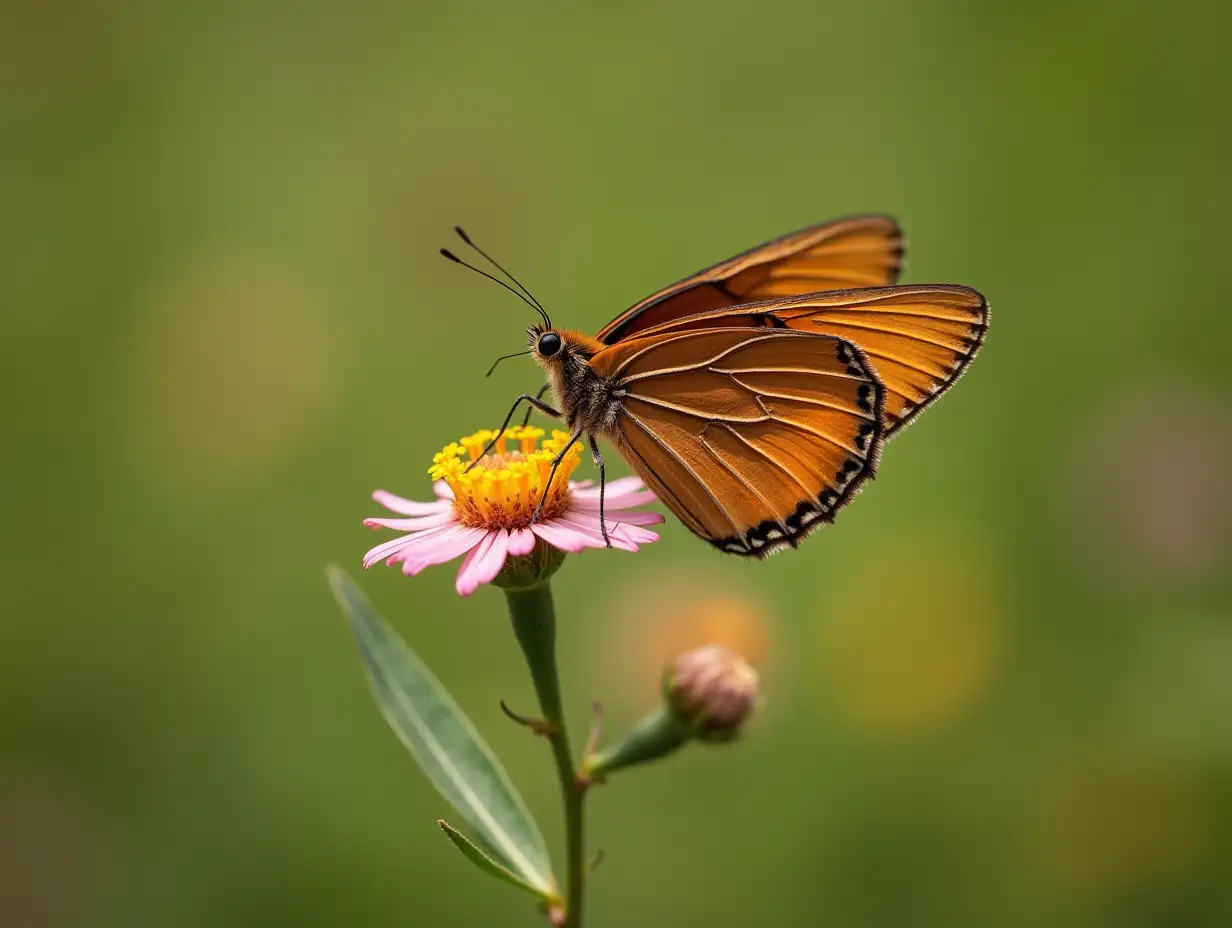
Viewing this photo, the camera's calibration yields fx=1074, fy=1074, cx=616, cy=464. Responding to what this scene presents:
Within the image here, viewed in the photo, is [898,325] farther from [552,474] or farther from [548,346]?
[552,474]

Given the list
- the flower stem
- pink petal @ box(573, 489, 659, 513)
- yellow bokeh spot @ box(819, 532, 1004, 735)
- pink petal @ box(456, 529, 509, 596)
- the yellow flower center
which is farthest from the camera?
yellow bokeh spot @ box(819, 532, 1004, 735)

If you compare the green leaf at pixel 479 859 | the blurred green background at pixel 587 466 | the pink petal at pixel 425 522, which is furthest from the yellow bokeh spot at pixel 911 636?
the green leaf at pixel 479 859

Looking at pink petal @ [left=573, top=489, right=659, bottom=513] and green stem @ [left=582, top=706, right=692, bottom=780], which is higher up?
pink petal @ [left=573, top=489, right=659, bottom=513]

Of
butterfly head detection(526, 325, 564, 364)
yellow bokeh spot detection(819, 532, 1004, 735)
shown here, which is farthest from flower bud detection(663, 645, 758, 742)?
yellow bokeh spot detection(819, 532, 1004, 735)

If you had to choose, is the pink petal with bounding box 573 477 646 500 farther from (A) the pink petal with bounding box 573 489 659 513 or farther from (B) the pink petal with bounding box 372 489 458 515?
(B) the pink petal with bounding box 372 489 458 515

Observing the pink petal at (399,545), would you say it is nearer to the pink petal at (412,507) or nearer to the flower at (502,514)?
the flower at (502,514)

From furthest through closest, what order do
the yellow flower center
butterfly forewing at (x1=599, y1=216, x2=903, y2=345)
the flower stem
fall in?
butterfly forewing at (x1=599, y1=216, x2=903, y2=345), the yellow flower center, the flower stem
